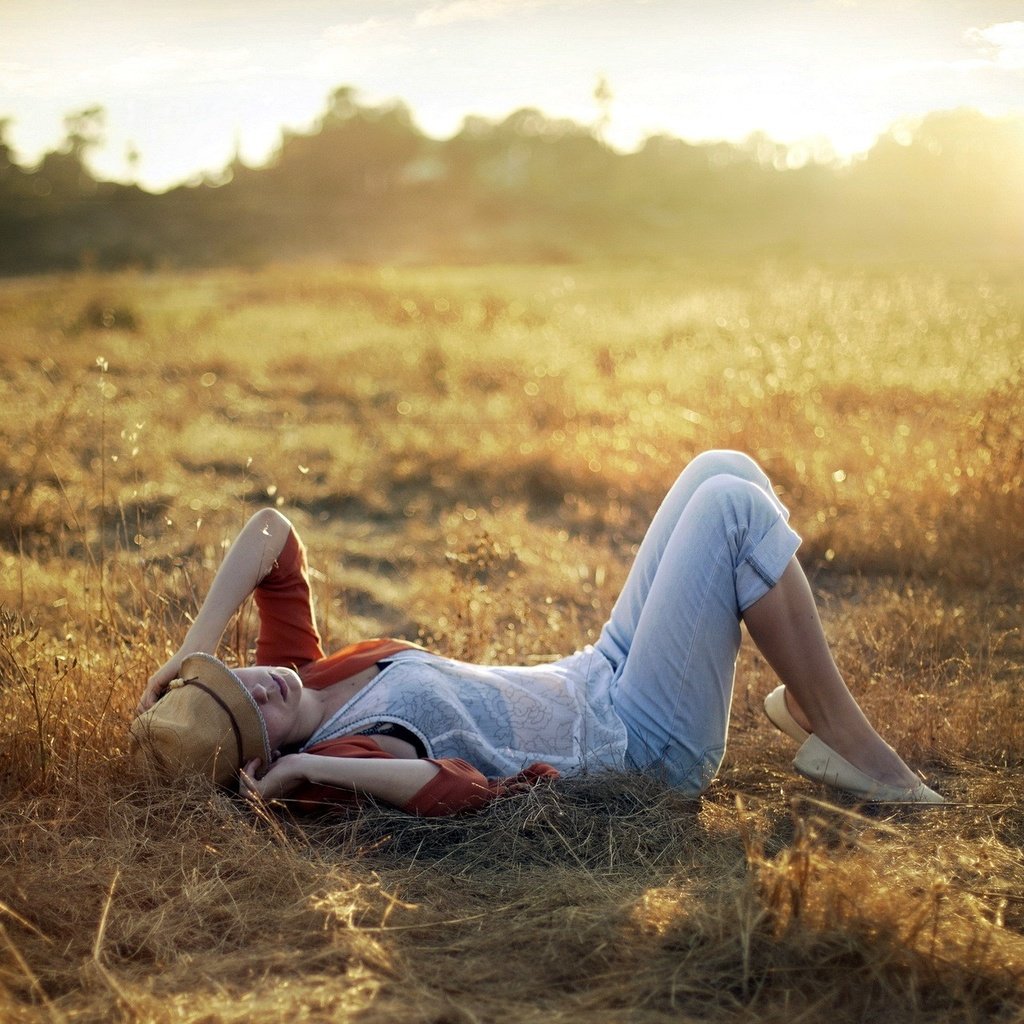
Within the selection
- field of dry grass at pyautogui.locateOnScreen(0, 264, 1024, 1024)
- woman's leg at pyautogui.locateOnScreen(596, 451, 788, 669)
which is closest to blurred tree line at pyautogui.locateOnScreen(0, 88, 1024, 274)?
field of dry grass at pyautogui.locateOnScreen(0, 264, 1024, 1024)

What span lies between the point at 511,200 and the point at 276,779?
6277cm

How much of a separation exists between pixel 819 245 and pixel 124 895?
4732 centimetres

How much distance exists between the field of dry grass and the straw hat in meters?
0.11

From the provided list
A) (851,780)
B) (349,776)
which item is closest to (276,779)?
(349,776)

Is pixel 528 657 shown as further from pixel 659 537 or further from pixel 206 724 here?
pixel 206 724

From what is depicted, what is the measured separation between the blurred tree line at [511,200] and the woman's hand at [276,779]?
25.7m

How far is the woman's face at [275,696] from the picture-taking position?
8.67 feet

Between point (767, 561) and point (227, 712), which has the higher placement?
point (767, 561)

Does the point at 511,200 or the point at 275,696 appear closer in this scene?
the point at 275,696

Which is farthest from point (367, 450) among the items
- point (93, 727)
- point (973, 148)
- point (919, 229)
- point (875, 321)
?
point (919, 229)

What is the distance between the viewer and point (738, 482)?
8.90 feet

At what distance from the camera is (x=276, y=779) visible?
258cm

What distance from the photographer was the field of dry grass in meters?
2.01

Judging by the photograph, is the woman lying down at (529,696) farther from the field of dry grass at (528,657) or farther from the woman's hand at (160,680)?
the field of dry grass at (528,657)
